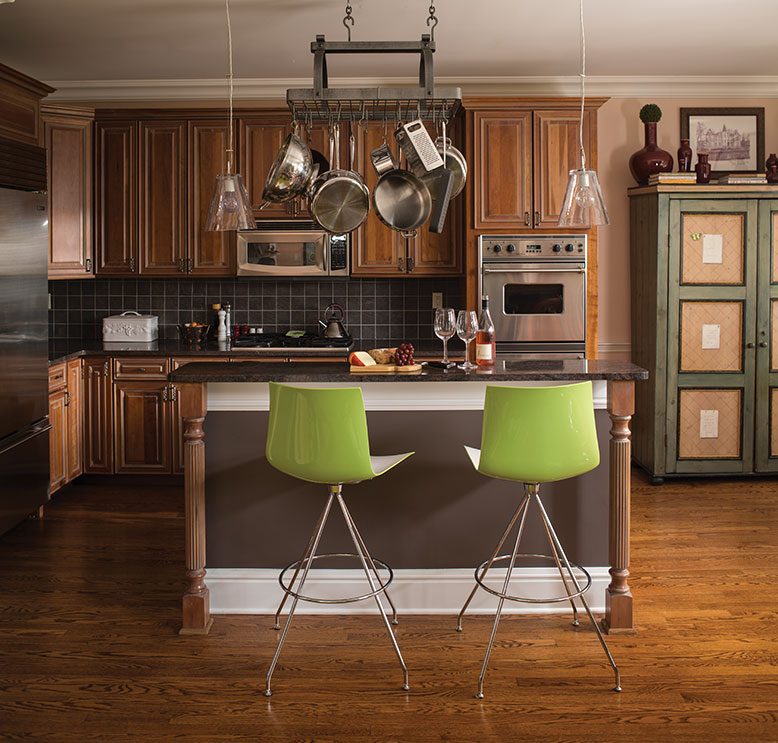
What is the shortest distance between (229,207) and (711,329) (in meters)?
3.55

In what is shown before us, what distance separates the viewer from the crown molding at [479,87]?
5.69 metres

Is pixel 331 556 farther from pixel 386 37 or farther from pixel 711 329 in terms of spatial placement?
pixel 711 329

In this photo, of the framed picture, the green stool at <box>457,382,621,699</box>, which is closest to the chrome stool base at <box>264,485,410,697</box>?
the green stool at <box>457,382,621,699</box>

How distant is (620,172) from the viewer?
234 inches

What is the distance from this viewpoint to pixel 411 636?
3236mm

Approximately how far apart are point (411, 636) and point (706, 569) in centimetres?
152

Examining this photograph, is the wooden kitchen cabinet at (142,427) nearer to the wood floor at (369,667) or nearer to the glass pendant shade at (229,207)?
the wood floor at (369,667)

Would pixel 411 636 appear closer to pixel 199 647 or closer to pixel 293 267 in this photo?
pixel 199 647

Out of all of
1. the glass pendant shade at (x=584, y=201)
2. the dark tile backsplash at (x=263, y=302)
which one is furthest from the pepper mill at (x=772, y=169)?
the glass pendant shade at (x=584, y=201)

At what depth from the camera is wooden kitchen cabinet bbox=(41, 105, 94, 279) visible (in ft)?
17.5

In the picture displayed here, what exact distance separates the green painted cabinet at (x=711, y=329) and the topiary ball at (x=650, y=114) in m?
0.45

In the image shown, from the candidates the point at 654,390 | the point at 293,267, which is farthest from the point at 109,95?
the point at 654,390

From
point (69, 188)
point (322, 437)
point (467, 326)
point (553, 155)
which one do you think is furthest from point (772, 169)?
point (69, 188)

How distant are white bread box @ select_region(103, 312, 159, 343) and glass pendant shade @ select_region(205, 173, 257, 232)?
105 inches
